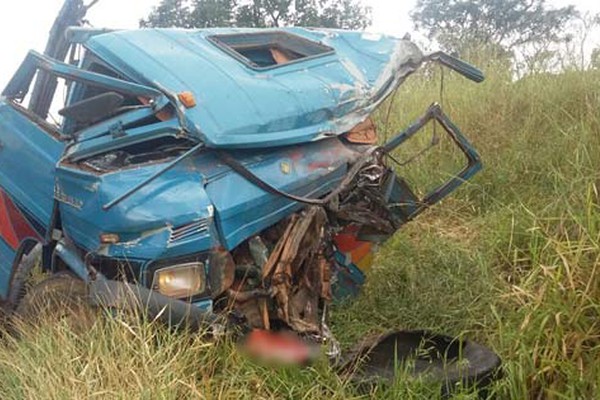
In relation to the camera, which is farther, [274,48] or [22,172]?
[274,48]

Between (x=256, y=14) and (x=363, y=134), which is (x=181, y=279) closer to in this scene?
(x=363, y=134)

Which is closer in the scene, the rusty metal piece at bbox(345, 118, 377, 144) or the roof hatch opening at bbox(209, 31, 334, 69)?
the rusty metal piece at bbox(345, 118, 377, 144)

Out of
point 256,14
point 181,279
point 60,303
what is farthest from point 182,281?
point 256,14

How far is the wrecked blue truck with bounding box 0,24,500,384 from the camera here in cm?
314

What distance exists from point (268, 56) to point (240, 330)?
190 centimetres

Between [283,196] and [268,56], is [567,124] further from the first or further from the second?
[283,196]

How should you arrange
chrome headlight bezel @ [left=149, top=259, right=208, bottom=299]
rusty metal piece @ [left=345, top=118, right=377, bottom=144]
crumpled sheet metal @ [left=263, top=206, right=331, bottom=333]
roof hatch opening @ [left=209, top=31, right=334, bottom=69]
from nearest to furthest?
chrome headlight bezel @ [left=149, top=259, right=208, bottom=299] → crumpled sheet metal @ [left=263, top=206, right=331, bottom=333] → rusty metal piece @ [left=345, top=118, right=377, bottom=144] → roof hatch opening @ [left=209, top=31, right=334, bottom=69]

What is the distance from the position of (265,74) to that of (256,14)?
1391 cm

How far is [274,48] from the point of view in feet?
14.5

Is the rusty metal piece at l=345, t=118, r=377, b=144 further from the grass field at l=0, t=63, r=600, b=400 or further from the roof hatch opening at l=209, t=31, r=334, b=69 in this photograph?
the grass field at l=0, t=63, r=600, b=400

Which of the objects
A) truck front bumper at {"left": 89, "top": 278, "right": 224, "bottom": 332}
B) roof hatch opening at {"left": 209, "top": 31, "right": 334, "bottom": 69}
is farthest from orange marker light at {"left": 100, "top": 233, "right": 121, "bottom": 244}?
roof hatch opening at {"left": 209, "top": 31, "right": 334, "bottom": 69}

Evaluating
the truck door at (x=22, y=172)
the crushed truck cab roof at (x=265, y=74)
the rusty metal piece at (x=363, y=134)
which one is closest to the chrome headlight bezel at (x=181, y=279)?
the crushed truck cab roof at (x=265, y=74)

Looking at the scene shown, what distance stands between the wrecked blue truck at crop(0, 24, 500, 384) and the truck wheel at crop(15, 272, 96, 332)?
0.01 meters

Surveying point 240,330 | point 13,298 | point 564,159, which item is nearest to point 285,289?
point 240,330
